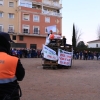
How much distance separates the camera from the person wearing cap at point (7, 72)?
9.23 ft

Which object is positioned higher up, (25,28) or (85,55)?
(25,28)

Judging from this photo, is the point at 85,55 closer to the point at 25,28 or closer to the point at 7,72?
the point at 25,28

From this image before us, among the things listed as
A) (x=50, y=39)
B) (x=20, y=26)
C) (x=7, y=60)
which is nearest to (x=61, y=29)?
(x=20, y=26)

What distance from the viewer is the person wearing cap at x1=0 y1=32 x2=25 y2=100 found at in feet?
9.23

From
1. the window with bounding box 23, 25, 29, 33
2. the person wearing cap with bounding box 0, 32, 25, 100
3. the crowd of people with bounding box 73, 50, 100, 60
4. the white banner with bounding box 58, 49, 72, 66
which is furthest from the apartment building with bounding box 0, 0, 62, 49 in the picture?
the person wearing cap with bounding box 0, 32, 25, 100

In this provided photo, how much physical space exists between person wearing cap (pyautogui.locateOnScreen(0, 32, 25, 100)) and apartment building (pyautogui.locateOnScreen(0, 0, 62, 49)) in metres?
44.0

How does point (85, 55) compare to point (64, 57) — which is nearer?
point (64, 57)

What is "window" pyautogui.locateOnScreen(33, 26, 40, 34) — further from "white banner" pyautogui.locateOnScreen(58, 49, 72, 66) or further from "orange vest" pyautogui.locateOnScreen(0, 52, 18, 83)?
"orange vest" pyautogui.locateOnScreen(0, 52, 18, 83)

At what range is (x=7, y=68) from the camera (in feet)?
9.29

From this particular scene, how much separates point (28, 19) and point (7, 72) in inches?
1883

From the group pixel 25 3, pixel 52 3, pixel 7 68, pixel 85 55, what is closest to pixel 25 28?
pixel 25 3

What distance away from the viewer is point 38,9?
50969mm

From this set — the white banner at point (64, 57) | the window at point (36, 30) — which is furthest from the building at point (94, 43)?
the white banner at point (64, 57)

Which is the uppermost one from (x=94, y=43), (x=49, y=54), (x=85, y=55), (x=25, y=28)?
(x=25, y=28)
